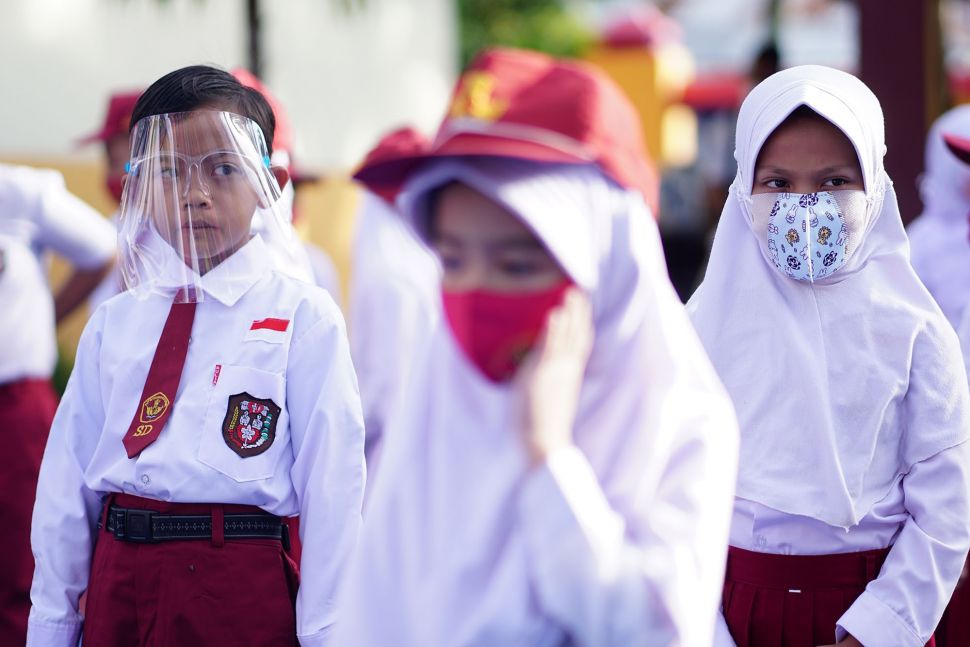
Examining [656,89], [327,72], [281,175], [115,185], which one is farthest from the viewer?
[656,89]

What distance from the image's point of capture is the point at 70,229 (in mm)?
5090

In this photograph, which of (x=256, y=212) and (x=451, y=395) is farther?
(x=256, y=212)

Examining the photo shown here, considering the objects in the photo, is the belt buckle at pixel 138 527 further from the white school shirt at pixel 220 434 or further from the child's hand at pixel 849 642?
the child's hand at pixel 849 642

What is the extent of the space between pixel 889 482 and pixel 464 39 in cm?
2734

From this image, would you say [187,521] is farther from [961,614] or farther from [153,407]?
[961,614]

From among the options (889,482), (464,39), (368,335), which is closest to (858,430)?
(889,482)

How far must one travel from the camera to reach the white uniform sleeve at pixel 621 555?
6.28 feet

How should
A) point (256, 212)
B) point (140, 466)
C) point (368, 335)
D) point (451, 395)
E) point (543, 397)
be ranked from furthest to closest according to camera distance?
point (368, 335) < point (256, 212) < point (140, 466) < point (451, 395) < point (543, 397)

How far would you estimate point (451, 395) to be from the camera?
2.07 meters

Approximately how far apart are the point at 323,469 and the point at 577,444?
981 millimetres

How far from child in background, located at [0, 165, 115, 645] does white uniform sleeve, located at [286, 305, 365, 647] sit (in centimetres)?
199

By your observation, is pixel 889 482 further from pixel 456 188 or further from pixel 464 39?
pixel 464 39

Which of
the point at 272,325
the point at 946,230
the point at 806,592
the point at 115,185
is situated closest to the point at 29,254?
the point at 115,185

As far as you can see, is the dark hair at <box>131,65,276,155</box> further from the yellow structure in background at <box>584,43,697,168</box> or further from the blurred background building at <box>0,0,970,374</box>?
the yellow structure in background at <box>584,43,697,168</box>
